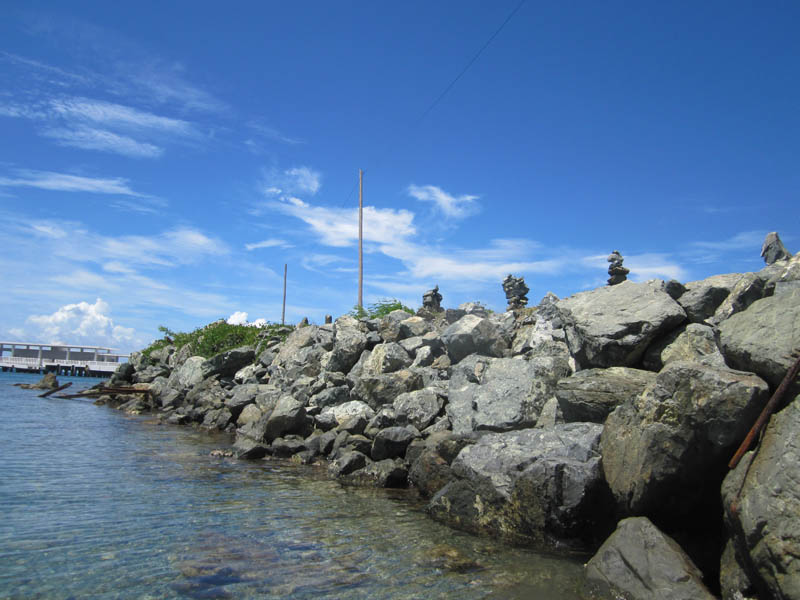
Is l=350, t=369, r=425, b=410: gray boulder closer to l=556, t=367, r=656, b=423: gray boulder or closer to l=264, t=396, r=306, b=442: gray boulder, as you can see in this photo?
l=264, t=396, r=306, b=442: gray boulder

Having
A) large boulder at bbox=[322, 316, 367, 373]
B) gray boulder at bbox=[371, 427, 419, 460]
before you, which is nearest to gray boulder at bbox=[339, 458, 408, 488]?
gray boulder at bbox=[371, 427, 419, 460]

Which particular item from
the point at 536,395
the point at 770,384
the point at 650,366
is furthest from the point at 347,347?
the point at 770,384

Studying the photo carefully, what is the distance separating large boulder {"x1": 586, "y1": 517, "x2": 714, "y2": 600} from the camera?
5762mm

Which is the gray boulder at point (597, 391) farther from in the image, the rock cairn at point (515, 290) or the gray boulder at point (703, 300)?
the rock cairn at point (515, 290)

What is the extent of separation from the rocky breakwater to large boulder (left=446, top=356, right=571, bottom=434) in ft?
0.15

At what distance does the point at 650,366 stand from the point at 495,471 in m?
4.39

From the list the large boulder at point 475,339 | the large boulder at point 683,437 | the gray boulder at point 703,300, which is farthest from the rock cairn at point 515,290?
the large boulder at point 683,437

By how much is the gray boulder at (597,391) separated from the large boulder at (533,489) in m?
0.62

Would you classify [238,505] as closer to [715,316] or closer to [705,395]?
[705,395]

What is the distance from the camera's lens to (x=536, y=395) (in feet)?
39.3

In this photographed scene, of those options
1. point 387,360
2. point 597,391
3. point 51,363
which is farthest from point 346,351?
point 51,363

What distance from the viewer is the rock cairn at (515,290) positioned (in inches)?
924

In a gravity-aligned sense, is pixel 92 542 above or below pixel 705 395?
below

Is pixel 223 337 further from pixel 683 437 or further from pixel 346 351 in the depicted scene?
pixel 683 437
